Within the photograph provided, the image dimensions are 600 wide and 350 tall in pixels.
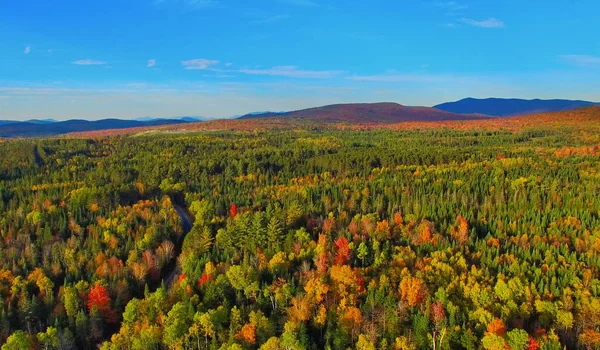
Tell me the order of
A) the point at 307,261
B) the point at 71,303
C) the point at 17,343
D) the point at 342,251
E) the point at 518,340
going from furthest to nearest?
1. the point at 342,251
2. the point at 307,261
3. the point at 71,303
4. the point at 17,343
5. the point at 518,340

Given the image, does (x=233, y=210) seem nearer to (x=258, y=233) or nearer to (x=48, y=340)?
(x=258, y=233)

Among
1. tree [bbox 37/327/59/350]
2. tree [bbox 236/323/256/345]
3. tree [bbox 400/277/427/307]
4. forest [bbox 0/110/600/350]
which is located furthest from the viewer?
tree [bbox 400/277/427/307]

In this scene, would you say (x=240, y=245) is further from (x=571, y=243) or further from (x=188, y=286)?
(x=571, y=243)

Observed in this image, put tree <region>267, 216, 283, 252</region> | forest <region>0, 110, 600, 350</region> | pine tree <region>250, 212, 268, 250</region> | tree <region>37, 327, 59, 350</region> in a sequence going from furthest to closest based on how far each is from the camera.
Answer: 1. pine tree <region>250, 212, 268, 250</region>
2. tree <region>267, 216, 283, 252</region>
3. forest <region>0, 110, 600, 350</region>
4. tree <region>37, 327, 59, 350</region>

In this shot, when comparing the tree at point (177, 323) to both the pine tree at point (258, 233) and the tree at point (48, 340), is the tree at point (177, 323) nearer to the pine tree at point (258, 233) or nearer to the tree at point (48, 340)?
the tree at point (48, 340)

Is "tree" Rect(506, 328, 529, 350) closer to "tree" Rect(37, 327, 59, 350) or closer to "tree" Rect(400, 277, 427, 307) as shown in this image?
"tree" Rect(400, 277, 427, 307)

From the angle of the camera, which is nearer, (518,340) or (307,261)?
(518,340)

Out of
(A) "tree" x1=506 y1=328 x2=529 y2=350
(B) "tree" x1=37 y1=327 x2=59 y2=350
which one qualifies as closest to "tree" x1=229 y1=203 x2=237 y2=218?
(B) "tree" x1=37 y1=327 x2=59 y2=350

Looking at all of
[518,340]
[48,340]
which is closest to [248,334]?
[48,340]

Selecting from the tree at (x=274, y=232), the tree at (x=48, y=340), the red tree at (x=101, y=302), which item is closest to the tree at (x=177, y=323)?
the tree at (x=48, y=340)

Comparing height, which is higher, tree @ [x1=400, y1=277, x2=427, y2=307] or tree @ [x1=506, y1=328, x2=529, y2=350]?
tree @ [x1=400, y1=277, x2=427, y2=307]
